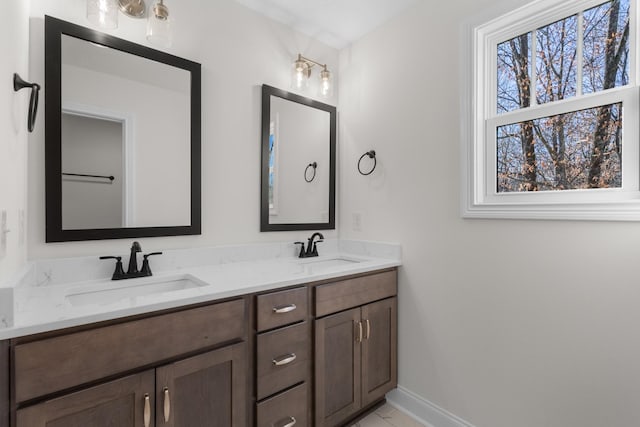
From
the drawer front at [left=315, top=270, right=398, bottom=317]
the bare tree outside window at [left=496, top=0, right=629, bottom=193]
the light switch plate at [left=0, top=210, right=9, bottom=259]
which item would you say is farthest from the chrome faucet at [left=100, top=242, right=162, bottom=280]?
the bare tree outside window at [left=496, top=0, right=629, bottom=193]

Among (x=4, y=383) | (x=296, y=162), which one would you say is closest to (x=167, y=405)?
(x=4, y=383)

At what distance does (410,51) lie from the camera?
1.94 metres

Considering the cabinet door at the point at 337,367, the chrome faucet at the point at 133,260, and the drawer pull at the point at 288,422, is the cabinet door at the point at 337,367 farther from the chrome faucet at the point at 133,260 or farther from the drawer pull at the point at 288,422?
the chrome faucet at the point at 133,260

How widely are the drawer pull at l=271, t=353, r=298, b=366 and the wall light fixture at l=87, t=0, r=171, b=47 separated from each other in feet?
5.19

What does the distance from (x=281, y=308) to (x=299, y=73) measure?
1.52 m

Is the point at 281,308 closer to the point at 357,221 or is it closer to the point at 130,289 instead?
the point at 130,289

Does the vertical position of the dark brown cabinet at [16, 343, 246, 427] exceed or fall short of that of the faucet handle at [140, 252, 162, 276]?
it falls short

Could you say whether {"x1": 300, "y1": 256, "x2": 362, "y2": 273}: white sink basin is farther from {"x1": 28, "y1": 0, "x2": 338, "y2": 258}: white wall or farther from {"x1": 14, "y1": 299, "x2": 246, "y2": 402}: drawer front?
{"x1": 14, "y1": 299, "x2": 246, "y2": 402}: drawer front

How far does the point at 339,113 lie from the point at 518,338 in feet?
5.96

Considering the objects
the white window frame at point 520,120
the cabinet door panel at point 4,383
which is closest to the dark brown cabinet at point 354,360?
the white window frame at point 520,120

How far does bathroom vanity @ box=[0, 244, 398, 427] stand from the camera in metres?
0.90

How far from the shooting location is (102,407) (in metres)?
0.98

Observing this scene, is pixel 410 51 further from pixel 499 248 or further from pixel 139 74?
pixel 139 74

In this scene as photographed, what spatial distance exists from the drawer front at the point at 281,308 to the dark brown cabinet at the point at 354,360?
15 cm
